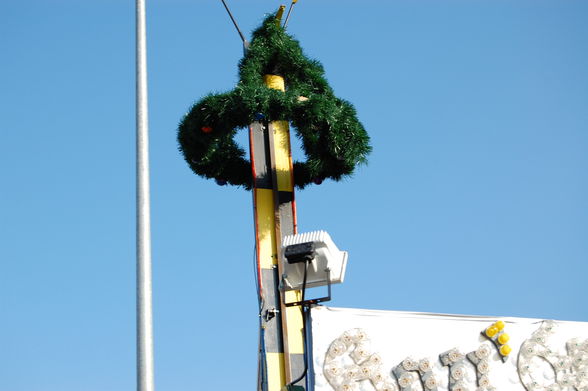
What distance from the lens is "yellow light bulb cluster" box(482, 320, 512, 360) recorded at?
26.1ft

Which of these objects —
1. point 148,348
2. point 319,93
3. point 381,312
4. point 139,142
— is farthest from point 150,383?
point 319,93

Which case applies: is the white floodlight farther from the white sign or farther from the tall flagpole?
the tall flagpole

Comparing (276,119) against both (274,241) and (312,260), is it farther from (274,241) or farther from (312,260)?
(312,260)

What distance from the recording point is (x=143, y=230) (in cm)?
635

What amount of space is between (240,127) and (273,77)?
1.05 metres

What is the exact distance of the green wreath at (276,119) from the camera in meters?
9.03

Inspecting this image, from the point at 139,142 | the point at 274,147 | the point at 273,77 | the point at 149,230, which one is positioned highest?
the point at 273,77

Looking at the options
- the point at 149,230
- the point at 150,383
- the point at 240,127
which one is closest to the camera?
the point at 150,383

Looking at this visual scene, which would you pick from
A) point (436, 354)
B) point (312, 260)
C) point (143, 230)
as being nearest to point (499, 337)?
point (436, 354)

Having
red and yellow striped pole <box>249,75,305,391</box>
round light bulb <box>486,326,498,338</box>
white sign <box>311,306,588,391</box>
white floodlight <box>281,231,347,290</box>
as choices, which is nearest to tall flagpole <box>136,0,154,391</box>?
white floodlight <box>281,231,347,290</box>

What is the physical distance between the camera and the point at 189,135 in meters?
9.31

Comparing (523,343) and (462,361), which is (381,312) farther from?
(523,343)

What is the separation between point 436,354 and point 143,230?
3040 millimetres

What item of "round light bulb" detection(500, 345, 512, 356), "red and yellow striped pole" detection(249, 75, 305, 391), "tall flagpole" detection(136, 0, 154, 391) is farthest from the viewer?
"red and yellow striped pole" detection(249, 75, 305, 391)
